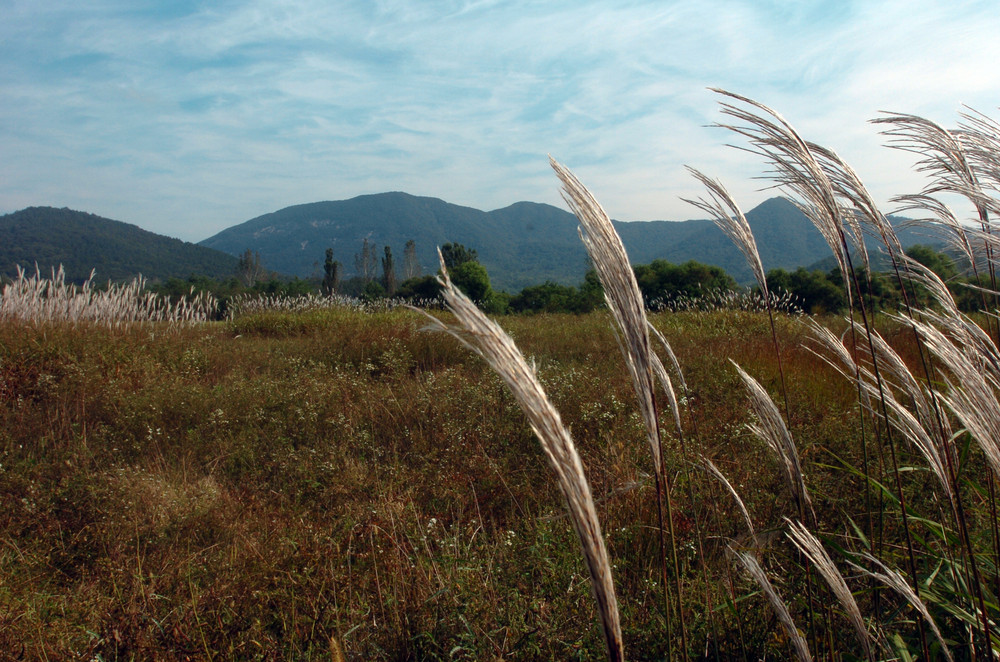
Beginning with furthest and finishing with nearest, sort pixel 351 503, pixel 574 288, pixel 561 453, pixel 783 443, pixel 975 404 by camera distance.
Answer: pixel 574 288 < pixel 351 503 < pixel 783 443 < pixel 975 404 < pixel 561 453

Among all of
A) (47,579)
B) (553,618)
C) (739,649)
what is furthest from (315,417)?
(739,649)

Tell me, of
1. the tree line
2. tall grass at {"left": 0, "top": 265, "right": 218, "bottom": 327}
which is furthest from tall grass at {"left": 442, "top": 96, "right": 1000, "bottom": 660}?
tall grass at {"left": 0, "top": 265, "right": 218, "bottom": 327}

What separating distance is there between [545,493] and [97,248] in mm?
135131

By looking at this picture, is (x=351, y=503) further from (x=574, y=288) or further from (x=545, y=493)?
(x=574, y=288)

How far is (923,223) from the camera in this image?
76.9 inches

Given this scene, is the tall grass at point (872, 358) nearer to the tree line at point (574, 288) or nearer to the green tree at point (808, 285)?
the tree line at point (574, 288)

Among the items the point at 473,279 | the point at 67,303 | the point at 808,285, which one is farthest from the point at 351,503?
the point at 473,279

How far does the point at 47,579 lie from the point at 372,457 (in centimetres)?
207

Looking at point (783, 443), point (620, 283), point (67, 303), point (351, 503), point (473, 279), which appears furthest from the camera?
point (473, 279)

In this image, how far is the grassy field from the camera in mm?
2189

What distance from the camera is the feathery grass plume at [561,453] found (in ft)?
1.98

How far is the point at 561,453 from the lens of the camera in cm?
62

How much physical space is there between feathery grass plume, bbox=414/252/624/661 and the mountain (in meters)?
111

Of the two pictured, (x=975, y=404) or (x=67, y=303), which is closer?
(x=975, y=404)
